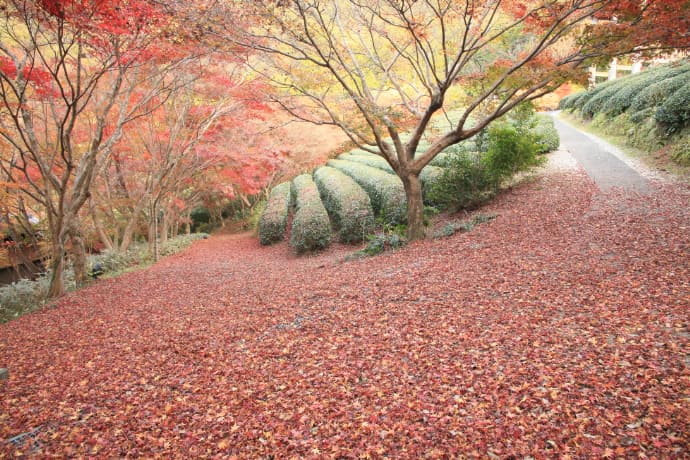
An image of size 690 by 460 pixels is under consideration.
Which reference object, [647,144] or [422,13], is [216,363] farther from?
[647,144]

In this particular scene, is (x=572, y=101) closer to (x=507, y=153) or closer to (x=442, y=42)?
(x=507, y=153)

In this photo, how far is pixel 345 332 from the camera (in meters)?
3.56

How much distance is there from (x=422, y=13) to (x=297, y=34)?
2163 millimetres

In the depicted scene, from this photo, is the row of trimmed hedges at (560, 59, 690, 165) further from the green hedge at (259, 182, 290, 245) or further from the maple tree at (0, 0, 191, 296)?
the green hedge at (259, 182, 290, 245)

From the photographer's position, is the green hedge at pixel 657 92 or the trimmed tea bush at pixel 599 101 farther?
the trimmed tea bush at pixel 599 101

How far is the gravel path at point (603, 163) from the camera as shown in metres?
7.80

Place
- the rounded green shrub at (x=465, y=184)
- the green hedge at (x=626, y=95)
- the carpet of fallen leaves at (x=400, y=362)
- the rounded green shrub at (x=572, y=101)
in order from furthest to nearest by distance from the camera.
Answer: the rounded green shrub at (x=572, y=101) → the green hedge at (x=626, y=95) → the rounded green shrub at (x=465, y=184) → the carpet of fallen leaves at (x=400, y=362)

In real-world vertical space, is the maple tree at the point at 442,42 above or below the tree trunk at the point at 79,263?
above

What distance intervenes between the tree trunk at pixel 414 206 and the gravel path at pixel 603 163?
155 inches

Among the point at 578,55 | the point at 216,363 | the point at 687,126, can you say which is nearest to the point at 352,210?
the point at 578,55

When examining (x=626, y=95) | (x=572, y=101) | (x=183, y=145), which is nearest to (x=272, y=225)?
(x=183, y=145)

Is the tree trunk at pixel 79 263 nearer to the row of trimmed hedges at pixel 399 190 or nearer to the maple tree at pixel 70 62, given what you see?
the maple tree at pixel 70 62

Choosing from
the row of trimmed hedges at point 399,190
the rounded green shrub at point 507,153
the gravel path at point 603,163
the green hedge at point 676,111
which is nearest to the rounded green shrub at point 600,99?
the gravel path at point 603,163

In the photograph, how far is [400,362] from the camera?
2.89 meters
